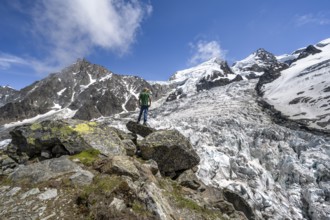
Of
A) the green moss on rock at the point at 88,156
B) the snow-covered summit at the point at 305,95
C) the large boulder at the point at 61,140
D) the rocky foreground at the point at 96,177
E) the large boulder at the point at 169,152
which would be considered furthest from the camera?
the snow-covered summit at the point at 305,95

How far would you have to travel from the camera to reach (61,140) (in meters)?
11.9

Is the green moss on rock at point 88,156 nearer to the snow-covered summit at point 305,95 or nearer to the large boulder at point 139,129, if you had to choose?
the large boulder at point 139,129

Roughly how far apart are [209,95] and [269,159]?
52651 mm

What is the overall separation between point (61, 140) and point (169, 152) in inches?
189

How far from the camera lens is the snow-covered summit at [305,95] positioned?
74.2m

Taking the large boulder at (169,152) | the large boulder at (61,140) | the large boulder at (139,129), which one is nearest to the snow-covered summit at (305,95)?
the large boulder at (139,129)

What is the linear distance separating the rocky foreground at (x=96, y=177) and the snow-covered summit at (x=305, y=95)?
197ft

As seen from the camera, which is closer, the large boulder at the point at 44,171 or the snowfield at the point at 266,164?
the large boulder at the point at 44,171

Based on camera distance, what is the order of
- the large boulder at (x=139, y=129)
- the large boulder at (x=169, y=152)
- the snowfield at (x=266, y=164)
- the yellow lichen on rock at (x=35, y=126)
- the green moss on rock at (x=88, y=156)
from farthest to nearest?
the snowfield at (x=266, y=164) < the large boulder at (x=139, y=129) < the large boulder at (x=169, y=152) < the yellow lichen on rock at (x=35, y=126) < the green moss on rock at (x=88, y=156)

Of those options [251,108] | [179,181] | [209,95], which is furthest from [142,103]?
[209,95]

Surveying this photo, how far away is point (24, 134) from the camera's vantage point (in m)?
12.5

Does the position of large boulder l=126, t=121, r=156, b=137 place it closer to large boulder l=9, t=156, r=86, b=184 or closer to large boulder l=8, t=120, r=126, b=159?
large boulder l=8, t=120, r=126, b=159

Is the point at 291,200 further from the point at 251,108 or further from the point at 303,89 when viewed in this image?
the point at 303,89

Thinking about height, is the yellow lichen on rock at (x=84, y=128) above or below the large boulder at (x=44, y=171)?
above
